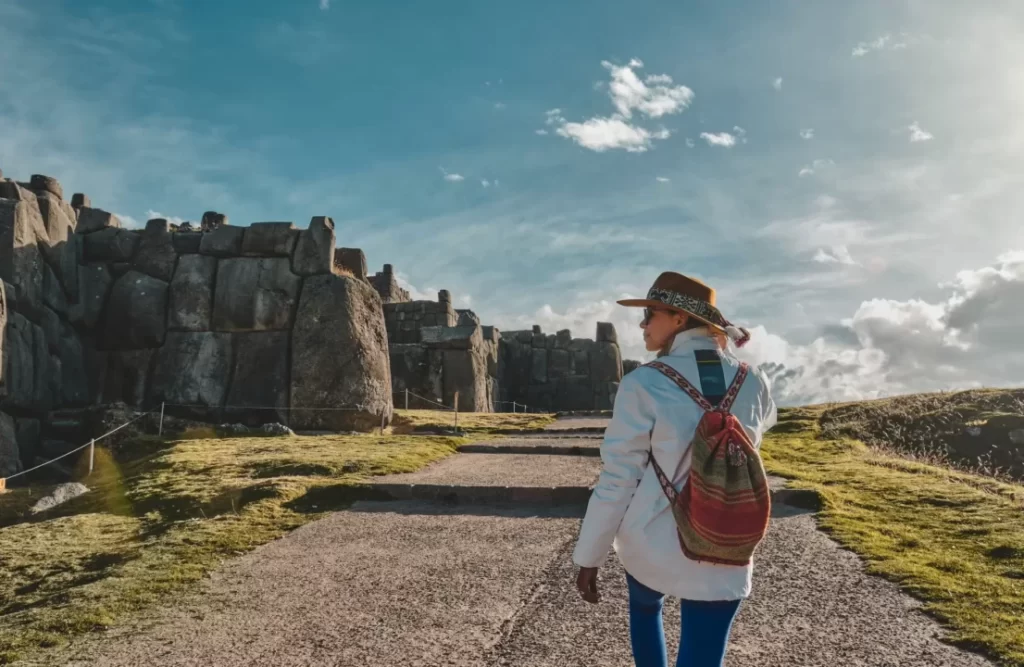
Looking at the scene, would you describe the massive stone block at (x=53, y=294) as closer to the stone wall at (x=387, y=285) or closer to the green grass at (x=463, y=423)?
the green grass at (x=463, y=423)

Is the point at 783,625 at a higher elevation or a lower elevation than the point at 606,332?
lower

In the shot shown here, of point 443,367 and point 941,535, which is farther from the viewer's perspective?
point 443,367

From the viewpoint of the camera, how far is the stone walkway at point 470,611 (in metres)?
4.47

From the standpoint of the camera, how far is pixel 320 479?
33.1 ft

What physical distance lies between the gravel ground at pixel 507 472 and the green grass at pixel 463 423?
5.03 meters

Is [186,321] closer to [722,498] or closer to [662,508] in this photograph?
[662,508]

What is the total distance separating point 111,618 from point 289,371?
43.1 feet

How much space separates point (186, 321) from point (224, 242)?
227 centimetres

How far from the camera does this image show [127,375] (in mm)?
18281

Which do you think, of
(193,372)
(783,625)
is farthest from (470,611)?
(193,372)

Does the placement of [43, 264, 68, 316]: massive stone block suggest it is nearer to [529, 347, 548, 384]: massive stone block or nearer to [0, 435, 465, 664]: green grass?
[0, 435, 465, 664]: green grass

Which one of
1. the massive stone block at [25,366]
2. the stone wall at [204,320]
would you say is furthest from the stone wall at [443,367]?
→ the massive stone block at [25,366]

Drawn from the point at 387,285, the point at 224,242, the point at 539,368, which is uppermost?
the point at 387,285

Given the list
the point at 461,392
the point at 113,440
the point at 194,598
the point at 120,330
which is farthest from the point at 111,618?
the point at 461,392
